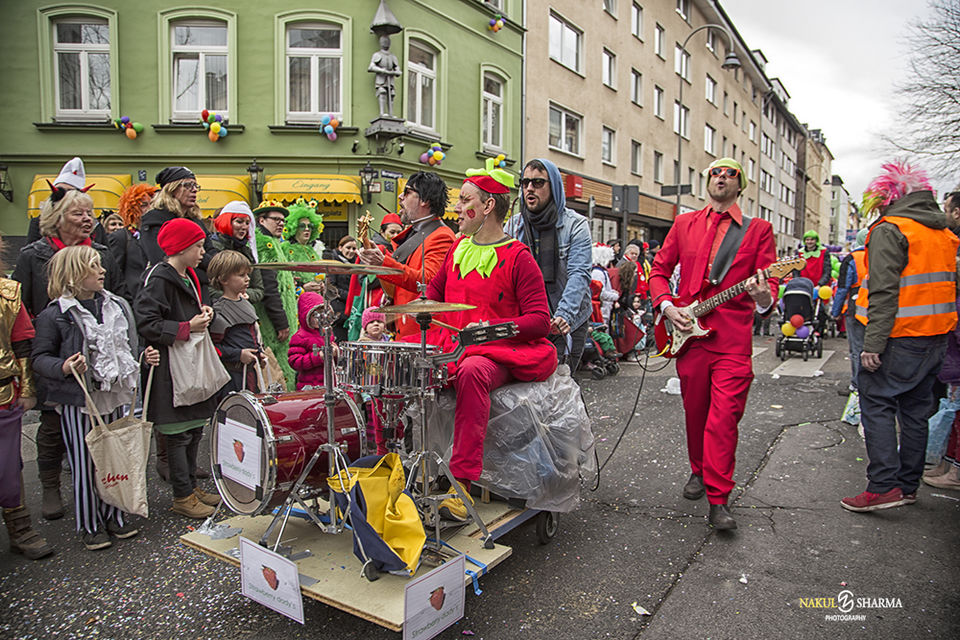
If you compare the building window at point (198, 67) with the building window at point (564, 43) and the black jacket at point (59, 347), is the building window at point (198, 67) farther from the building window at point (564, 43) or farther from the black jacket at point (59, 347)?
the black jacket at point (59, 347)

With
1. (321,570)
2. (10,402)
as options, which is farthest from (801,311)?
(10,402)

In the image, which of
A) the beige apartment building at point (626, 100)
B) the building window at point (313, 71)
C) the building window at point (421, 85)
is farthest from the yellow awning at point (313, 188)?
the beige apartment building at point (626, 100)

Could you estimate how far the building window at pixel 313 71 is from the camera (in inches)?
543

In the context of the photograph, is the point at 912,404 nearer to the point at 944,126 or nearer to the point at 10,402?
the point at 10,402

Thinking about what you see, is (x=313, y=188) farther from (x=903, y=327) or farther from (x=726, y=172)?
(x=903, y=327)

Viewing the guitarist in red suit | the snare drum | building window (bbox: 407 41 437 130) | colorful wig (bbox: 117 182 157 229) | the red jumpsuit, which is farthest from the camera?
building window (bbox: 407 41 437 130)

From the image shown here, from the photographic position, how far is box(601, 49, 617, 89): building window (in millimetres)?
22781

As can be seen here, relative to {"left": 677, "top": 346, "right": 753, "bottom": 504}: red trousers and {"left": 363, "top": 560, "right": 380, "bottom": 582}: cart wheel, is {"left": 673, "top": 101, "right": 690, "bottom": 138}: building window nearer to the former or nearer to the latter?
{"left": 677, "top": 346, "right": 753, "bottom": 504}: red trousers

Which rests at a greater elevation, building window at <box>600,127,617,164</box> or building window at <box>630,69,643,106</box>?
building window at <box>630,69,643,106</box>

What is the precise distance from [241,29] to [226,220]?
10.1 m

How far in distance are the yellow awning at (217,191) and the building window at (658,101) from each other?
1842cm

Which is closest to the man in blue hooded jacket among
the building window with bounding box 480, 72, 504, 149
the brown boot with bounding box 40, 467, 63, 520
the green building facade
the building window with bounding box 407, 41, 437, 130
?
the brown boot with bounding box 40, 467, 63, 520

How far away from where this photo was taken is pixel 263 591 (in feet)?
8.97

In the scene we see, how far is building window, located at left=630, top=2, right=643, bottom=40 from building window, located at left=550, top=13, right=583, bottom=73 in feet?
14.9
